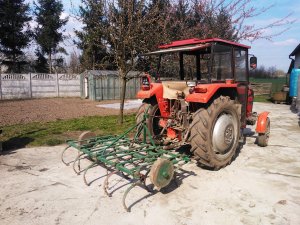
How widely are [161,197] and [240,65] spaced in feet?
11.2

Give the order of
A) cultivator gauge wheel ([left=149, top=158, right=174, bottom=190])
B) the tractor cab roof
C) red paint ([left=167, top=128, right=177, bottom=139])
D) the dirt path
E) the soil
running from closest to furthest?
the dirt path
cultivator gauge wheel ([left=149, top=158, right=174, bottom=190])
the tractor cab roof
red paint ([left=167, top=128, right=177, bottom=139])
the soil

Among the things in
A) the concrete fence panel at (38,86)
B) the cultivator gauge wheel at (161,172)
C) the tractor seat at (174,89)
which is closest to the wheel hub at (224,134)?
the tractor seat at (174,89)

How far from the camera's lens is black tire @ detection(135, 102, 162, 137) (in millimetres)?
5627

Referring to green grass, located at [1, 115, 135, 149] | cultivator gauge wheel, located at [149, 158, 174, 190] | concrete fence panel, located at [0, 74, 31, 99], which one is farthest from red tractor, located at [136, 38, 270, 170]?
concrete fence panel, located at [0, 74, 31, 99]

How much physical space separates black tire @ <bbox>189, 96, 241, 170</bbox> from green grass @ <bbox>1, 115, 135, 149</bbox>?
342 centimetres

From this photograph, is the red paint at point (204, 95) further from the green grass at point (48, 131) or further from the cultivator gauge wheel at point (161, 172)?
the green grass at point (48, 131)

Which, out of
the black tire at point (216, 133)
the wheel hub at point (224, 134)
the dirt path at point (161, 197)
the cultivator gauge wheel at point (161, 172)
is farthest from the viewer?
the wheel hub at point (224, 134)

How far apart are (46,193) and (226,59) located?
397 centimetres

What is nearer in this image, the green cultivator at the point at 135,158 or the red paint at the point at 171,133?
the green cultivator at the point at 135,158

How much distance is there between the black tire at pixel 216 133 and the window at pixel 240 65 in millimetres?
824

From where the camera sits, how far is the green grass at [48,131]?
671 centimetres

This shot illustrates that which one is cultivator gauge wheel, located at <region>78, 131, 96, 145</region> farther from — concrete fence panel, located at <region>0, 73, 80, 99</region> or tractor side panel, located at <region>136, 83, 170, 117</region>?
concrete fence panel, located at <region>0, 73, 80, 99</region>

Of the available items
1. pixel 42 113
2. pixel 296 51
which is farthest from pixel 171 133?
pixel 296 51

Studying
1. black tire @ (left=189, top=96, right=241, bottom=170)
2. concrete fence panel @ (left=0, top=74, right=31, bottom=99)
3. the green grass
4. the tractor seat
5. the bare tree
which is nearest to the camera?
black tire @ (left=189, top=96, right=241, bottom=170)
